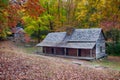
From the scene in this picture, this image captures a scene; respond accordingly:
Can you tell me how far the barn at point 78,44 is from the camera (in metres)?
32.8

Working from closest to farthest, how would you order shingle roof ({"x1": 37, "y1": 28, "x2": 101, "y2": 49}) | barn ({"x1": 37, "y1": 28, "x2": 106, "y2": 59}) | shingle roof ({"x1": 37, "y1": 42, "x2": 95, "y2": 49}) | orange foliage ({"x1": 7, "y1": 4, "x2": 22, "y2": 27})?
orange foliage ({"x1": 7, "y1": 4, "x2": 22, "y2": 27}), shingle roof ({"x1": 37, "y1": 42, "x2": 95, "y2": 49}), barn ({"x1": 37, "y1": 28, "x2": 106, "y2": 59}), shingle roof ({"x1": 37, "y1": 28, "x2": 101, "y2": 49})

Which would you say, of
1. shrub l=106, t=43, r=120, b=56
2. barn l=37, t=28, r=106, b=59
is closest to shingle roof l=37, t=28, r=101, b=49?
barn l=37, t=28, r=106, b=59

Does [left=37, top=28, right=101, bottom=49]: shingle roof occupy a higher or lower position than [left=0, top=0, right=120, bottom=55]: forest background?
lower

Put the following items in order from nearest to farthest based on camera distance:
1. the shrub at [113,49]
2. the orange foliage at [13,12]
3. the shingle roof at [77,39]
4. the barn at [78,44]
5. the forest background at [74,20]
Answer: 1. the orange foliage at [13,12]
2. the barn at [78,44]
3. the shingle roof at [77,39]
4. the shrub at [113,49]
5. the forest background at [74,20]

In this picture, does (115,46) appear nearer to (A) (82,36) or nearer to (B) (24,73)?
(A) (82,36)

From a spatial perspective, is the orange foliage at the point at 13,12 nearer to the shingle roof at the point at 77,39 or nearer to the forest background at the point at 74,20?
the forest background at the point at 74,20

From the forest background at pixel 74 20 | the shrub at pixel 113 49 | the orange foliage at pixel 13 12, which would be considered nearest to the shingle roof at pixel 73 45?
the forest background at pixel 74 20

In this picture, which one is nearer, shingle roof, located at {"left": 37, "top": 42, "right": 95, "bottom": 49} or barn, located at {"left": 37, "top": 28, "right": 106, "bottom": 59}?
shingle roof, located at {"left": 37, "top": 42, "right": 95, "bottom": 49}

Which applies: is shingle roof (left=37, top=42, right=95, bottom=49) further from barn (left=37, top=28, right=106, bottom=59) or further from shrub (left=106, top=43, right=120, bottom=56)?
shrub (left=106, top=43, right=120, bottom=56)

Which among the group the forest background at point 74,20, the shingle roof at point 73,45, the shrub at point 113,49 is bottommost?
the shrub at point 113,49

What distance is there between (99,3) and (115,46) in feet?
29.7

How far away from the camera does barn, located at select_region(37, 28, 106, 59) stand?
3281 centimetres

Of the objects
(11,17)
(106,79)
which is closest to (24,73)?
(11,17)

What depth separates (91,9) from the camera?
4378 cm
